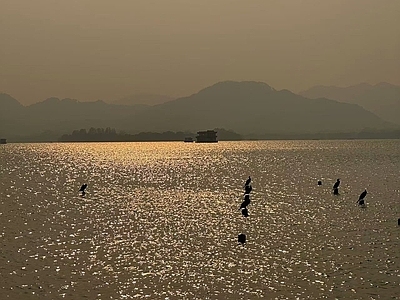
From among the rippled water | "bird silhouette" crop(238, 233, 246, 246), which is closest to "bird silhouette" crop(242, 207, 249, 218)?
the rippled water

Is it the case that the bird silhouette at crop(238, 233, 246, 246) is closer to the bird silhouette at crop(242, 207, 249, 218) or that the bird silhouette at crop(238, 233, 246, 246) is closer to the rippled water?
the rippled water

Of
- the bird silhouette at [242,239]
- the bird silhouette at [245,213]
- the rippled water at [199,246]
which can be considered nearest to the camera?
the rippled water at [199,246]

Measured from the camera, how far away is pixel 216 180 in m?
117

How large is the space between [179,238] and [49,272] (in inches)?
576

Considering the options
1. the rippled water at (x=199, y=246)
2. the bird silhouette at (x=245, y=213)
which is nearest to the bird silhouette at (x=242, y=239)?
the rippled water at (x=199, y=246)

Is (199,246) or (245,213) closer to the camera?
(199,246)

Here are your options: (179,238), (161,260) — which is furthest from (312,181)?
(161,260)

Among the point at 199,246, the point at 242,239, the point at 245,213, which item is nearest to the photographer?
the point at 199,246

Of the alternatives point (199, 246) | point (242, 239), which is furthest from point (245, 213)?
point (199, 246)

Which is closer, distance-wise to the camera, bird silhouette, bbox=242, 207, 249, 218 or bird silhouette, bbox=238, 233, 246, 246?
bird silhouette, bbox=238, 233, 246, 246

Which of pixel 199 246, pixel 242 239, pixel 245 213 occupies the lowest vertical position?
pixel 199 246

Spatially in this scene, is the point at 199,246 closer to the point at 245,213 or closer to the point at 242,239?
the point at 242,239

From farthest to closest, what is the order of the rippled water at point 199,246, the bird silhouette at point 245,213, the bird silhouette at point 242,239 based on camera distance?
the bird silhouette at point 245,213 → the bird silhouette at point 242,239 → the rippled water at point 199,246

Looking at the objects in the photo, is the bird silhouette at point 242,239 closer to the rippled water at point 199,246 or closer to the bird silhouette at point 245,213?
the rippled water at point 199,246
